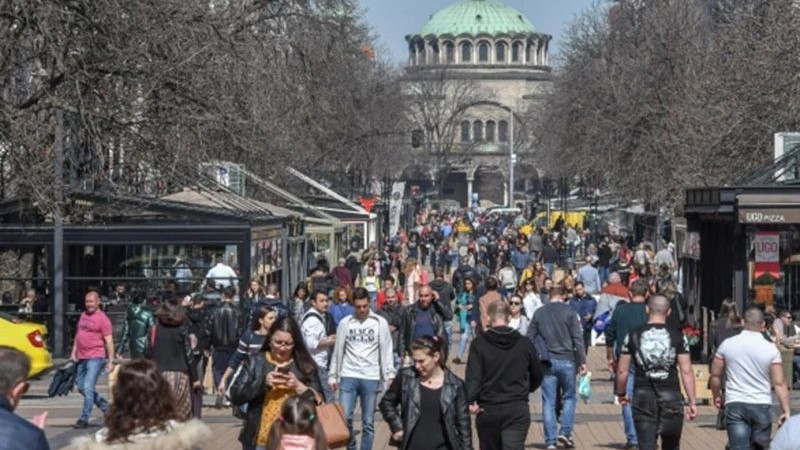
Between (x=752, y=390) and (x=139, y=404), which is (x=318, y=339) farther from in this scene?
(x=139, y=404)

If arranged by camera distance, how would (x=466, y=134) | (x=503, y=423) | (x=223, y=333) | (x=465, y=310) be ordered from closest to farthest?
(x=503, y=423) < (x=223, y=333) < (x=465, y=310) < (x=466, y=134)

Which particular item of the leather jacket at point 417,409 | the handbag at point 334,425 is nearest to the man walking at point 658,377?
the leather jacket at point 417,409

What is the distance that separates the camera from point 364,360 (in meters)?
16.1

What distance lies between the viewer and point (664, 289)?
78.0 ft

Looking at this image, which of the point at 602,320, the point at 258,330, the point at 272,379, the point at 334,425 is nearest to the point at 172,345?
the point at 258,330

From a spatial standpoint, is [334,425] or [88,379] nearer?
[334,425]

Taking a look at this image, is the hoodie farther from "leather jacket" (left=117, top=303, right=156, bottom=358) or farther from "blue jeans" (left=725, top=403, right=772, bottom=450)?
"leather jacket" (left=117, top=303, right=156, bottom=358)

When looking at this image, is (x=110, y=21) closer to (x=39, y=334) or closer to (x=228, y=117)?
(x=39, y=334)

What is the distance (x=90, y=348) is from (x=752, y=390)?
835cm

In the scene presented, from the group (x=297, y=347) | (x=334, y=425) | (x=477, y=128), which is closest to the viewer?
(x=334, y=425)

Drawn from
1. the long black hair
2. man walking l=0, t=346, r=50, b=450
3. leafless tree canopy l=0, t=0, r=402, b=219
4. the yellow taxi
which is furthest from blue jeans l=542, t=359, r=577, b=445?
man walking l=0, t=346, r=50, b=450

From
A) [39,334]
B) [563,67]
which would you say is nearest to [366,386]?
[39,334]

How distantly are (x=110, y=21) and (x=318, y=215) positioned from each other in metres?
20.2

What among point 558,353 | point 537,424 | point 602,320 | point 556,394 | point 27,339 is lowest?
point 537,424
